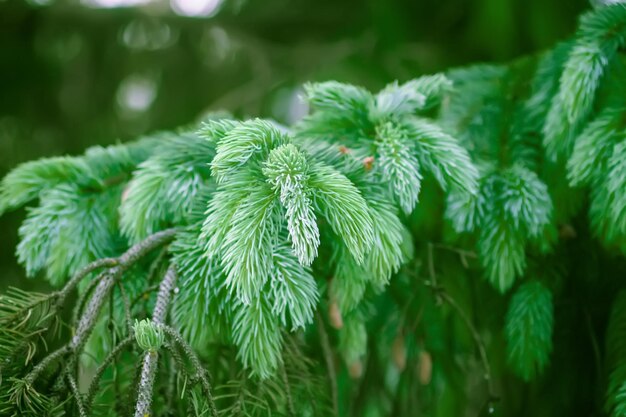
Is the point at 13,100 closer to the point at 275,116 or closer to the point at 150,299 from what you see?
the point at 275,116

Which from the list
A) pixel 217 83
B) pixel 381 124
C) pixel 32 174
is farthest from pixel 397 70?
pixel 32 174

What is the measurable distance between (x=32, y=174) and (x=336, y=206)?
0.59 metres

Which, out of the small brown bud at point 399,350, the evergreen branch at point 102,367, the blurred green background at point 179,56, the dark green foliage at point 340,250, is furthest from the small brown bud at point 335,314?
the blurred green background at point 179,56

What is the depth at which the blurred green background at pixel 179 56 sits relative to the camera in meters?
2.15

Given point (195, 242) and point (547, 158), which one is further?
point (547, 158)

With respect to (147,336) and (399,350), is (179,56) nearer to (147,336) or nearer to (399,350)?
(399,350)

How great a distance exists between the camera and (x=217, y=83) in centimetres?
275

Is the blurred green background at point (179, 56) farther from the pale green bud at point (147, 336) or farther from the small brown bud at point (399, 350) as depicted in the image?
the pale green bud at point (147, 336)

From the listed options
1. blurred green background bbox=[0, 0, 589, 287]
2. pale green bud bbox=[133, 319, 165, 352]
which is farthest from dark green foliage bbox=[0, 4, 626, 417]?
blurred green background bbox=[0, 0, 589, 287]

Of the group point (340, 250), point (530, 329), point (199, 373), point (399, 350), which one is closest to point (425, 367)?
point (399, 350)

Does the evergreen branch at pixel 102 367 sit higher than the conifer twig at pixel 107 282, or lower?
lower

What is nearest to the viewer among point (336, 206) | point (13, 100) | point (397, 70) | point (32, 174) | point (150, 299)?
point (336, 206)

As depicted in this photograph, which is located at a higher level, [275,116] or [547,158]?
[275,116]

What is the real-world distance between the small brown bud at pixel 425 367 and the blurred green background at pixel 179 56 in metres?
1.20
